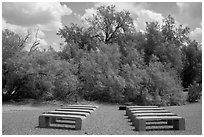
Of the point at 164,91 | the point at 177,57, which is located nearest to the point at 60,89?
the point at 164,91

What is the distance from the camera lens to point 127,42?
1869 centimetres

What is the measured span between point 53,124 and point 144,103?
8383 mm

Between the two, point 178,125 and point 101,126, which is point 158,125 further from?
point 101,126

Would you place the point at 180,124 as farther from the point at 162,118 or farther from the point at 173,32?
the point at 173,32

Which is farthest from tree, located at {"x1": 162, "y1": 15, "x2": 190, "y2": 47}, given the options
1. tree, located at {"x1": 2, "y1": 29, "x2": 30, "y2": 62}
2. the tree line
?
tree, located at {"x1": 2, "y1": 29, "x2": 30, "y2": 62}

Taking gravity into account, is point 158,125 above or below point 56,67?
below

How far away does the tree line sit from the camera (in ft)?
44.0

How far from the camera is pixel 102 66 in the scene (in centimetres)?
1530

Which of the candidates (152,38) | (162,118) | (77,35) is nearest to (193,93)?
(152,38)

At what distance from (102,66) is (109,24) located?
→ 5259 mm

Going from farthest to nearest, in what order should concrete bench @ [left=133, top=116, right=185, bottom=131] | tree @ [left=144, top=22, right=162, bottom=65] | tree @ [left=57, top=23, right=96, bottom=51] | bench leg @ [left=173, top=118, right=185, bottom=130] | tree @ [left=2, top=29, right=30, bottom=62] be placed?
tree @ [left=144, top=22, right=162, bottom=65] → tree @ [left=57, top=23, right=96, bottom=51] → tree @ [left=2, top=29, right=30, bottom=62] → bench leg @ [left=173, top=118, right=185, bottom=130] → concrete bench @ [left=133, top=116, right=185, bottom=131]

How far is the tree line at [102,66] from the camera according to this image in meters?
13.4

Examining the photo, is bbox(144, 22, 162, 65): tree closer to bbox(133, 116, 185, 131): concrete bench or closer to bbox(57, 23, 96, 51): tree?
bbox(57, 23, 96, 51): tree

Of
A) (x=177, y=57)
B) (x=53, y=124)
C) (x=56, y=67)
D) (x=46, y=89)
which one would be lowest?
(x=53, y=124)
